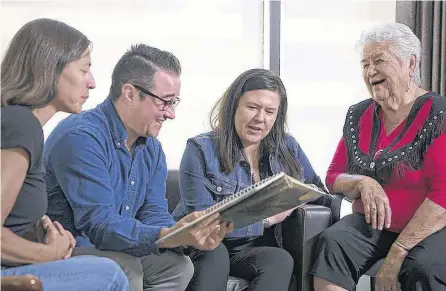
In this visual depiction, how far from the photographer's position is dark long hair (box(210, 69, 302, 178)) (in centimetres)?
295

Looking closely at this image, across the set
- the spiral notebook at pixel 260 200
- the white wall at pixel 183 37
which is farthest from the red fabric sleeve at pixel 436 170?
the white wall at pixel 183 37

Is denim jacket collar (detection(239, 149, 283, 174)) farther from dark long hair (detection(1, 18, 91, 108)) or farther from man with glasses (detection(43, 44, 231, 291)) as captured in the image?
dark long hair (detection(1, 18, 91, 108))

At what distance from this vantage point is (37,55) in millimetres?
1973

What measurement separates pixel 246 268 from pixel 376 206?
1.63 ft

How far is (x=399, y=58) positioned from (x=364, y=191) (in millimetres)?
503

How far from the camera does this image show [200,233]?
2.16 meters

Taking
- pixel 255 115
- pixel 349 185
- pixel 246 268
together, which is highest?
pixel 255 115

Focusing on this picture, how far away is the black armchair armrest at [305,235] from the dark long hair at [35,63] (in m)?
1.17

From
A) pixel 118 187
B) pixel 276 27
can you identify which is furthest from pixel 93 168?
pixel 276 27

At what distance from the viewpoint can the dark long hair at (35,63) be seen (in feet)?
6.34

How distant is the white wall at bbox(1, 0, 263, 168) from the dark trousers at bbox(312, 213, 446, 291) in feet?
4.98

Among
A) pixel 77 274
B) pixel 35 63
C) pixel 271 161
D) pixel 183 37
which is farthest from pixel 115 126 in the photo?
pixel 183 37

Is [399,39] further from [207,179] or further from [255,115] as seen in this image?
[207,179]

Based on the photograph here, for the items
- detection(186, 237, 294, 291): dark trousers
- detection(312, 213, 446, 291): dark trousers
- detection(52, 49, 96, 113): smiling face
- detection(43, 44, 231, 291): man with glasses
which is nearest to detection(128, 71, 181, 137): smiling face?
detection(43, 44, 231, 291): man with glasses
